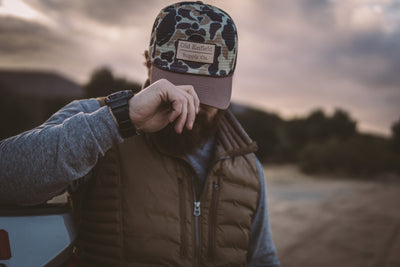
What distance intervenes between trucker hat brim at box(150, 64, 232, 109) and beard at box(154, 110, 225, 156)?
0.55ft

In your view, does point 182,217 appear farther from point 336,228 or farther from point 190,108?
point 336,228

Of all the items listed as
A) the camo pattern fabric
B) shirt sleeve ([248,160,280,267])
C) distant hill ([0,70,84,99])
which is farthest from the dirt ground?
distant hill ([0,70,84,99])

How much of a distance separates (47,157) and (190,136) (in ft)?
3.04

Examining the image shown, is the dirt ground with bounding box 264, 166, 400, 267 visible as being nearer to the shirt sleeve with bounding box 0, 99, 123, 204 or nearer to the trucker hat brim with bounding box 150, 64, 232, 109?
the trucker hat brim with bounding box 150, 64, 232, 109

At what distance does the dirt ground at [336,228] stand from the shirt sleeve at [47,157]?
4.51 meters

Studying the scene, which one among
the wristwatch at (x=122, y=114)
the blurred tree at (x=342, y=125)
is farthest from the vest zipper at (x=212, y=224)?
the blurred tree at (x=342, y=125)

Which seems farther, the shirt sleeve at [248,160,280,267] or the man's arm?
the shirt sleeve at [248,160,280,267]

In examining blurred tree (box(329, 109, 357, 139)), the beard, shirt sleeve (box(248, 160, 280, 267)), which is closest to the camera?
the beard

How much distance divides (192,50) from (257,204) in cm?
121

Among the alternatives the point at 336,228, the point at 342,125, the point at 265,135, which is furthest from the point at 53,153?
the point at 342,125

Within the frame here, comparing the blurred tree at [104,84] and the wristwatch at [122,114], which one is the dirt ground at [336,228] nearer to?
the wristwatch at [122,114]

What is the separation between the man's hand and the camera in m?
1.23

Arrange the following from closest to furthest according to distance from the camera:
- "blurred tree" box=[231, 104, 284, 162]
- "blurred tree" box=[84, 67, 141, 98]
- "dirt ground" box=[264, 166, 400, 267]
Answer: "dirt ground" box=[264, 166, 400, 267] < "blurred tree" box=[84, 67, 141, 98] < "blurred tree" box=[231, 104, 284, 162]

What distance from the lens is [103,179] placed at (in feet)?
5.16
